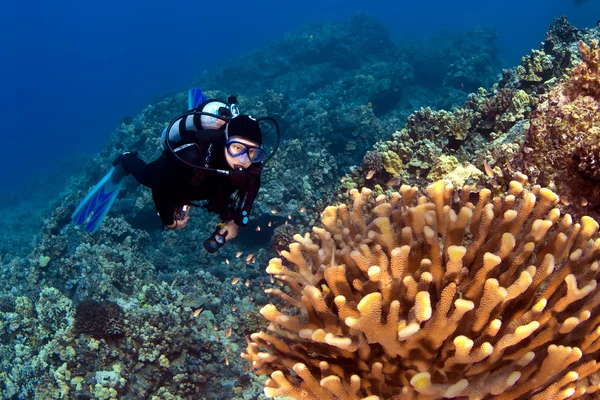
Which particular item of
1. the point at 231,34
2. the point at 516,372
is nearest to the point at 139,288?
the point at 516,372

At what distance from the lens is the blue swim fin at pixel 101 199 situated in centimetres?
625

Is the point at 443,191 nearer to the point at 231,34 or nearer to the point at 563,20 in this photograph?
the point at 563,20

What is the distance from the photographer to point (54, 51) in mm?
126688

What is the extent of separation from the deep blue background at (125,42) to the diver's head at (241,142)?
166ft

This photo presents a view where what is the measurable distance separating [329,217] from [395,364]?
45.6 inches

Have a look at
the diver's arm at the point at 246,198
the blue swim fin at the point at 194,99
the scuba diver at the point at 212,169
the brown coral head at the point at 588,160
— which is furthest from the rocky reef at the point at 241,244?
the blue swim fin at the point at 194,99

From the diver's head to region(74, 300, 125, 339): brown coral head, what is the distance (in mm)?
3660

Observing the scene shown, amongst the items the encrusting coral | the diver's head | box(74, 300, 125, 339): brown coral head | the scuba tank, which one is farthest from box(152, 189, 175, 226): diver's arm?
the encrusting coral

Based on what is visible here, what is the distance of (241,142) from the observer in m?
4.19

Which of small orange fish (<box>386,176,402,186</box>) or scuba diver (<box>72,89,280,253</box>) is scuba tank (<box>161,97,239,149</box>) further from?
small orange fish (<box>386,176,402,186</box>)

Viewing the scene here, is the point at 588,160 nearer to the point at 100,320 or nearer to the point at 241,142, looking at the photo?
the point at 241,142

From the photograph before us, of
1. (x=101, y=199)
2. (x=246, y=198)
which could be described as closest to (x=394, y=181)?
(x=246, y=198)

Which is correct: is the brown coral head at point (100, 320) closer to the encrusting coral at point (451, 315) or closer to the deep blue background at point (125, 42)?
the encrusting coral at point (451, 315)

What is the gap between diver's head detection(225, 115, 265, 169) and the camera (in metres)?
4.20
